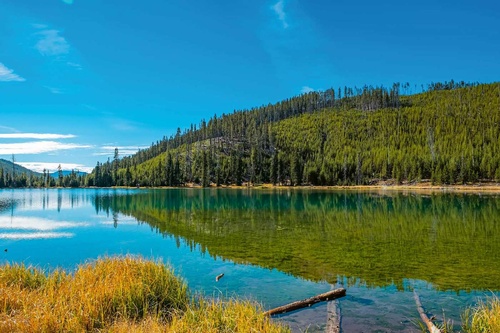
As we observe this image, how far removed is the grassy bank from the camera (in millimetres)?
9180

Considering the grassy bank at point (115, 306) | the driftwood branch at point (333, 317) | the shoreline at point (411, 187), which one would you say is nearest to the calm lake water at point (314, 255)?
the driftwood branch at point (333, 317)

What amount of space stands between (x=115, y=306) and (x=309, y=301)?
7.61 metres

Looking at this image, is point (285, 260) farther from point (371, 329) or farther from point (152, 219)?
point (152, 219)

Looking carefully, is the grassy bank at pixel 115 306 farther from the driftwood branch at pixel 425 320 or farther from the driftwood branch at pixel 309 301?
the driftwood branch at pixel 425 320

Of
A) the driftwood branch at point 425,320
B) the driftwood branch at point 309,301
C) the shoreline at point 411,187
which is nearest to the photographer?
the driftwood branch at point 425,320

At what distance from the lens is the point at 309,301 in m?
14.6

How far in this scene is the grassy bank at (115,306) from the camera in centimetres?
918

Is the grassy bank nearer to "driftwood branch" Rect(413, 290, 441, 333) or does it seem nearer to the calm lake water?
the calm lake water

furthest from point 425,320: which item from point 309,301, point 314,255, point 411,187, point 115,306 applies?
point 411,187

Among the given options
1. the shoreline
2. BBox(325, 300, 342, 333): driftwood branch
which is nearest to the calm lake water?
BBox(325, 300, 342, 333): driftwood branch

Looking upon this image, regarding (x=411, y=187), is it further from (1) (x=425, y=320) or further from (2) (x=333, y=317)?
(2) (x=333, y=317)

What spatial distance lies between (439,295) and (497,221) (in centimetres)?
3388

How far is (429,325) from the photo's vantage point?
11.7 meters

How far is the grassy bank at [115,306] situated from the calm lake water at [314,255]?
7.89 feet
